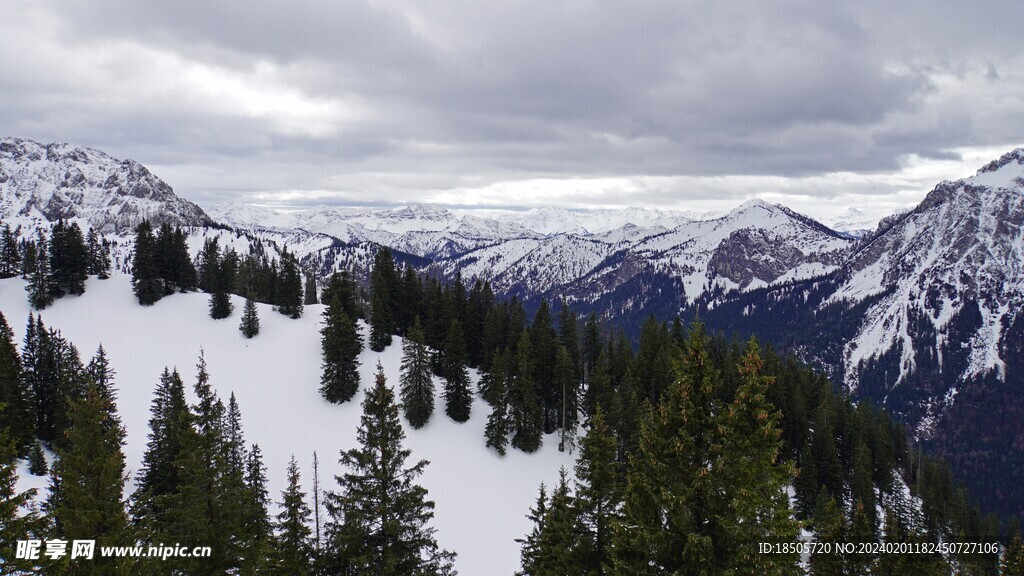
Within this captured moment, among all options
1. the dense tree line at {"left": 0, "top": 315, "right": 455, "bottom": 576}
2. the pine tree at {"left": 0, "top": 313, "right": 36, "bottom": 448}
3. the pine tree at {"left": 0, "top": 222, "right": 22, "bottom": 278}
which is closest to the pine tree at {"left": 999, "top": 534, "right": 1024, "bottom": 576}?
the dense tree line at {"left": 0, "top": 315, "right": 455, "bottom": 576}

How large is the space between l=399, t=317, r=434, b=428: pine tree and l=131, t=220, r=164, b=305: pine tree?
164 feet

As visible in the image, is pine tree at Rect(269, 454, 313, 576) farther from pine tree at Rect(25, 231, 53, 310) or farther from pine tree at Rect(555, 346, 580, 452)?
pine tree at Rect(25, 231, 53, 310)

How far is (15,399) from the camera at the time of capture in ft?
137

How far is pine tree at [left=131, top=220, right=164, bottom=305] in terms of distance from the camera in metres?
79.6

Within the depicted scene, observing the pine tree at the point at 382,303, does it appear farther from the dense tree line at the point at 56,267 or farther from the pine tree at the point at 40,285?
the pine tree at the point at 40,285

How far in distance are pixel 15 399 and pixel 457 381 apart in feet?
127

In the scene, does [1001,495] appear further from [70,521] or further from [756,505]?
[70,521]

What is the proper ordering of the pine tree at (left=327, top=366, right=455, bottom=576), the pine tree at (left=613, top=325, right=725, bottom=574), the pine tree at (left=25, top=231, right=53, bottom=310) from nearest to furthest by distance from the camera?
the pine tree at (left=613, top=325, right=725, bottom=574), the pine tree at (left=327, top=366, right=455, bottom=576), the pine tree at (left=25, top=231, right=53, bottom=310)

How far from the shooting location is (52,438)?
47.7 meters

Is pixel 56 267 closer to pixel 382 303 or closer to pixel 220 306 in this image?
pixel 220 306

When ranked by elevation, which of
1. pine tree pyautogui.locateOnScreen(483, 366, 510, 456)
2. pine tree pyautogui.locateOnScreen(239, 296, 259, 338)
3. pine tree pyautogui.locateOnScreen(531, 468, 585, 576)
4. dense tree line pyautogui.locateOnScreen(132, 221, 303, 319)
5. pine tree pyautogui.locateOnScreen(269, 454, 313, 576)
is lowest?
pine tree pyautogui.locateOnScreen(483, 366, 510, 456)

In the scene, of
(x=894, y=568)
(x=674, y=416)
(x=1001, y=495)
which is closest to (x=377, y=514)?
(x=674, y=416)

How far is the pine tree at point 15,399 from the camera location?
134ft

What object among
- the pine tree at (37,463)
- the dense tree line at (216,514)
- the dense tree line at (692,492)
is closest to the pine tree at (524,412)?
the dense tree line at (692,492)
